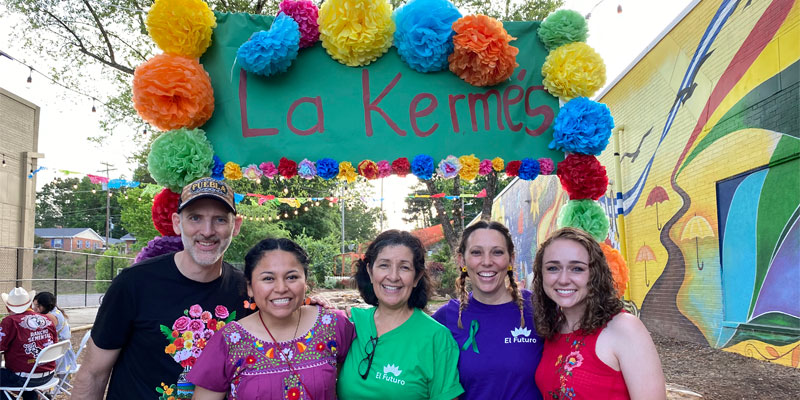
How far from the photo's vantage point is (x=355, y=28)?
3400 millimetres

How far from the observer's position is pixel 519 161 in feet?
11.9

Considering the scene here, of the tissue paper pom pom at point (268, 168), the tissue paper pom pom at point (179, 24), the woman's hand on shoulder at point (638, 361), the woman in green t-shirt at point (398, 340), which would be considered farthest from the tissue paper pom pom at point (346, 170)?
the woman's hand on shoulder at point (638, 361)

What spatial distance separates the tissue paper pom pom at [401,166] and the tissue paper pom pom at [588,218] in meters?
1.11

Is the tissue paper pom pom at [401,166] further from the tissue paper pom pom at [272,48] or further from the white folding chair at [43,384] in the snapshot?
the white folding chair at [43,384]

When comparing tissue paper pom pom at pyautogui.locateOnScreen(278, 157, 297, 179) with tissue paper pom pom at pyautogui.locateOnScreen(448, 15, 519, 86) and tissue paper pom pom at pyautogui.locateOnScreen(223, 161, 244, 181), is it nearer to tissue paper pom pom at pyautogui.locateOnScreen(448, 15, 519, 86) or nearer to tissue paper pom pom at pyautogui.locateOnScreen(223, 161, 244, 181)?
tissue paper pom pom at pyautogui.locateOnScreen(223, 161, 244, 181)

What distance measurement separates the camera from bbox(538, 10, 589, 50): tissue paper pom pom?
3.60 metres

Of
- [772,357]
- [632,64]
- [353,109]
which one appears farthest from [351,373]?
[632,64]

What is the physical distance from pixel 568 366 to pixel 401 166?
65.7 inches

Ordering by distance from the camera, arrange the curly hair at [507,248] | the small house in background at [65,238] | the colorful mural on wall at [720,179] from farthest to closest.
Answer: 1. the small house in background at [65,238]
2. the colorful mural on wall at [720,179]
3. the curly hair at [507,248]

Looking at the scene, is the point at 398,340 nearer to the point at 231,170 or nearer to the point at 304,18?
the point at 231,170

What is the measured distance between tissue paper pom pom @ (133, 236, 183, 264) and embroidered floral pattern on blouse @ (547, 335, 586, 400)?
2.26 meters

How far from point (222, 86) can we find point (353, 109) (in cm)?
84

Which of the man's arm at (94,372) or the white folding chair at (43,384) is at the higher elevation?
the man's arm at (94,372)

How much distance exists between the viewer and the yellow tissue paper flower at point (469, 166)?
3.53m
